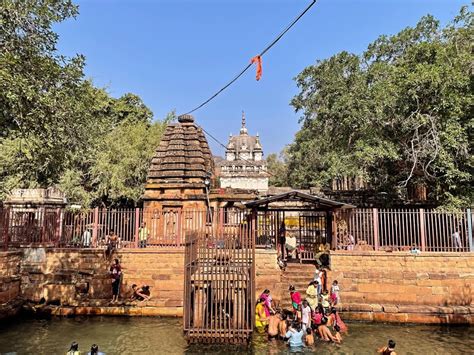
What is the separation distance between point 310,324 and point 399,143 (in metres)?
9.50

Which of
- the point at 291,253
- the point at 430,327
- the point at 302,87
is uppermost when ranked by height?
the point at 302,87

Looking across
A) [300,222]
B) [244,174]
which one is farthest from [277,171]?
[300,222]

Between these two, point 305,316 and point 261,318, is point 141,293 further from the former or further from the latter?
point 305,316

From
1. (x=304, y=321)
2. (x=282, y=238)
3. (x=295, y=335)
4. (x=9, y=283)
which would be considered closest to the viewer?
(x=295, y=335)

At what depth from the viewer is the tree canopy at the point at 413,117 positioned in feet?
44.5

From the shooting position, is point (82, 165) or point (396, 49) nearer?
point (396, 49)

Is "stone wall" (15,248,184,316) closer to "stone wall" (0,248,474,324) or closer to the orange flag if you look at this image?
"stone wall" (0,248,474,324)

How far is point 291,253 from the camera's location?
15422mm

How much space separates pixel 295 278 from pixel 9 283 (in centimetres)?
1003

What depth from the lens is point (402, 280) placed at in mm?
12008

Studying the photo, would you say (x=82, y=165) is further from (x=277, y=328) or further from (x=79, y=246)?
(x=277, y=328)

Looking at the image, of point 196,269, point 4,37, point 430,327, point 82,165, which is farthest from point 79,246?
point 430,327

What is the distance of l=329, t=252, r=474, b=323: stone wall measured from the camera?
11719mm

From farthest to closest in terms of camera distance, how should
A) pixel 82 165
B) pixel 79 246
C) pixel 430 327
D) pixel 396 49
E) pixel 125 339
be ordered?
1. pixel 82 165
2. pixel 396 49
3. pixel 79 246
4. pixel 430 327
5. pixel 125 339
